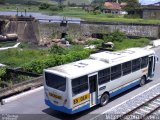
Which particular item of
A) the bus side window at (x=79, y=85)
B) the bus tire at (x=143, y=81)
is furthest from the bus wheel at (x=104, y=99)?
the bus tire at (x=143, y=81)

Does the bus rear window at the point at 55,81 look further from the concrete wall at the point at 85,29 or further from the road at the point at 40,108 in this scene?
the concrete wall at the point at 85,29

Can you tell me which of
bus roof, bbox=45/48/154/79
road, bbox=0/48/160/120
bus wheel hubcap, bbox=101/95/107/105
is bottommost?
road, bbox=0/48/160/120

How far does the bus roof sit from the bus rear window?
246 mm

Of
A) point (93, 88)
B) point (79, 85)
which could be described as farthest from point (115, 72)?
point (79, 85)

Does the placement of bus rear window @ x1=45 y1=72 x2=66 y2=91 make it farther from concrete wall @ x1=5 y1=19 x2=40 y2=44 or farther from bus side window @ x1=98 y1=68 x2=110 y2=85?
concrete wall @ x1=5 y1=19 x2=40 y2=44

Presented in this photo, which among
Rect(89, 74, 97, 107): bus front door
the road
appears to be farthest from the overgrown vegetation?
Rect(89, 74, 97, 107): bus front door

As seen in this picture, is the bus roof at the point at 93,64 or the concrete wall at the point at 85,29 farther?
the concrete wall at the point at 85,29

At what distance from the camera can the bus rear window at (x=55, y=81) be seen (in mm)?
15273

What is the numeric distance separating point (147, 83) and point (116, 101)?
459 cm

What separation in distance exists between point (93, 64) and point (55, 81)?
245 centimetres

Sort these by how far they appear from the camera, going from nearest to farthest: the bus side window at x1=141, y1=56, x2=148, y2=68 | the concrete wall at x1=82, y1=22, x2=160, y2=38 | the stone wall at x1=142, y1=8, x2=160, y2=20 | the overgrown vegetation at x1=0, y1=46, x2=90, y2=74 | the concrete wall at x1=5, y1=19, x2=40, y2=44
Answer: the bus side window at x1=141, y1=56, x2=148, y2=68 → the overgrown vegetation at x1=0, y1=46, x2=90, y2=74 → the concrete wall at x1=82, y1=22, x2=160, y2=38 → the concrete wall at x1=5, y1=19, x2=40, y2=44 → the stone wall at x1=142, y1=8, x2=160, y2=20

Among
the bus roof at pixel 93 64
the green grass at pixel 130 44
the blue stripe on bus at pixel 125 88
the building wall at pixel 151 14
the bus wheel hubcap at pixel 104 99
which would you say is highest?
the building wall at pixel 151 14

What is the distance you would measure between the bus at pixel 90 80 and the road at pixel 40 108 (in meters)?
0.46

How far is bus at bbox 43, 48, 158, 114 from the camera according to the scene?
602 inches
